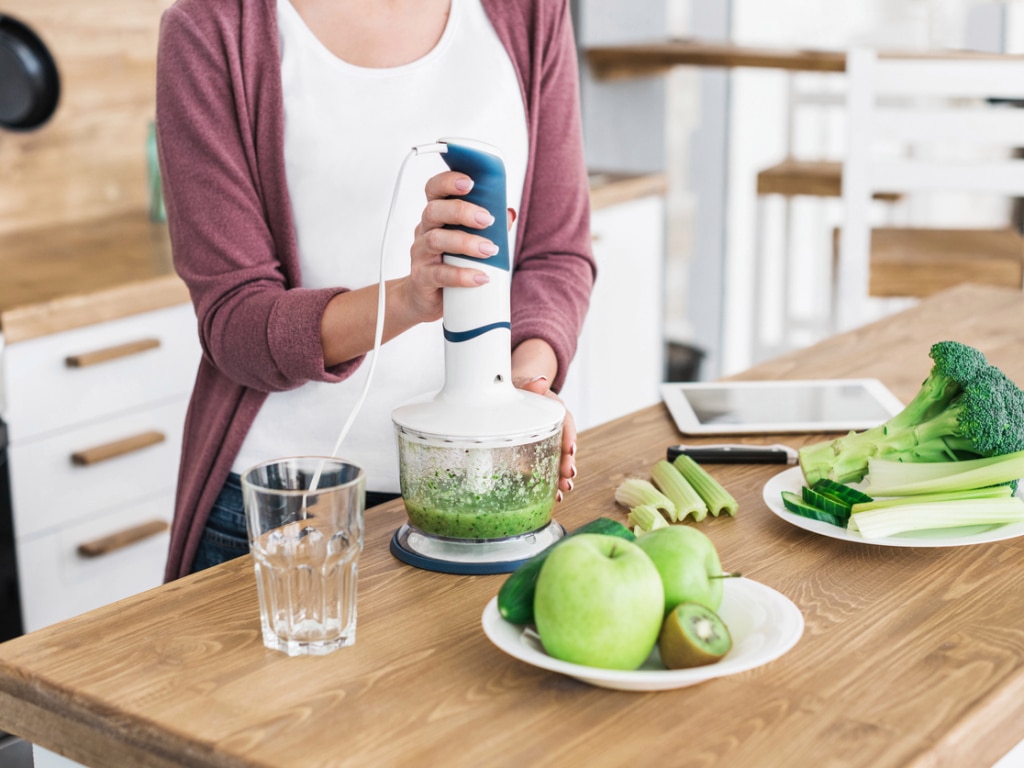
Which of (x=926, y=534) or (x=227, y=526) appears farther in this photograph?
(x=227, y=526)

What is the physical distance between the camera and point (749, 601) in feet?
2.87

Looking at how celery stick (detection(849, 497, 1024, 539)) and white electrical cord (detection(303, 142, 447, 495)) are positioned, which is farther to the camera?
celery stick (detection(849, 497, 1024, 539))

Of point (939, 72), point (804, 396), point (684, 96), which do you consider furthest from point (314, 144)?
point (684, 96)

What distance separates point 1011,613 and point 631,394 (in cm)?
245

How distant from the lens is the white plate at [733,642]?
2.52 feet

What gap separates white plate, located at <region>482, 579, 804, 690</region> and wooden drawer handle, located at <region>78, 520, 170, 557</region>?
56.3 inches

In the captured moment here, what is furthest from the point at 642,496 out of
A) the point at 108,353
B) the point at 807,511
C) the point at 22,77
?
the point at 22,77

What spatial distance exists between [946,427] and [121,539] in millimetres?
1548

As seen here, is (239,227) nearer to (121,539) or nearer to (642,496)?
(642,496)

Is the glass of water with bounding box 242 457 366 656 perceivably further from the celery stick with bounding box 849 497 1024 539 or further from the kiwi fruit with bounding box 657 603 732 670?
the celery stick with bounding box 849 497 1024 539

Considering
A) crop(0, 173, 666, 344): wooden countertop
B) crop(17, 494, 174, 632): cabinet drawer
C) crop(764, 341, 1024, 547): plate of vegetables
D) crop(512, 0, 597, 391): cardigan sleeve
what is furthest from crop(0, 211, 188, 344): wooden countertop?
crop(764, 341, 1024, 547): plate of vegetables

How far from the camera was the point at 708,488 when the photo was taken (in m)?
1.14

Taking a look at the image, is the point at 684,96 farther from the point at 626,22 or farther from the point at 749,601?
the point at 749,601

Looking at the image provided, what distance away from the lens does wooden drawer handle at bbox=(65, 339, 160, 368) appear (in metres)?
2.05
